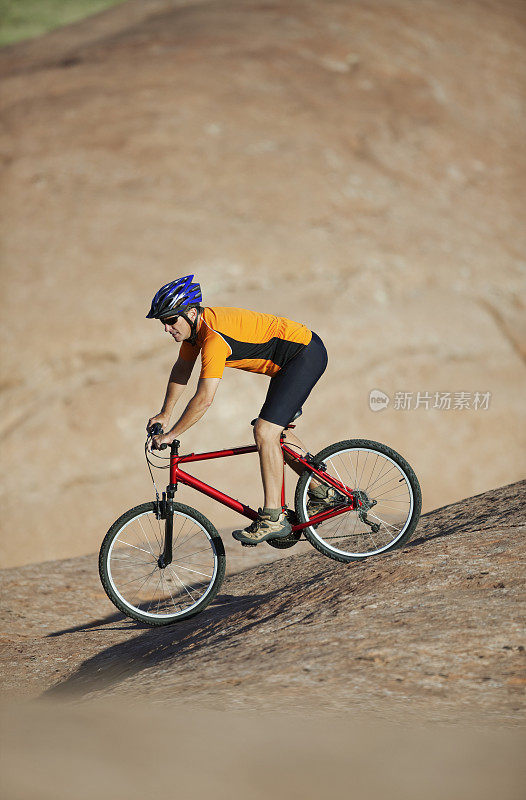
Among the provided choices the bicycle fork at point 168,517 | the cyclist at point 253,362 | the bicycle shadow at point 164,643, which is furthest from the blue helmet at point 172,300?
the bicycle shadow at point 164,643

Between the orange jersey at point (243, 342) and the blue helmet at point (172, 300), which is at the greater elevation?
the blue helmet at point (172, 300)

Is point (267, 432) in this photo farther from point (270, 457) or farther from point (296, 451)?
point (296, 451)

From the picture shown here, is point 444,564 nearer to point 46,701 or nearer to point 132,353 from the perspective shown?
point 46,701

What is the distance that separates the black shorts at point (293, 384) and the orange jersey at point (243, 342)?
0.24 feet

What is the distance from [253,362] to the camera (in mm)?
5750

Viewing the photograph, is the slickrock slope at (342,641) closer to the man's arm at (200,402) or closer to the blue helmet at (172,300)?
the man's arm at (200,402)

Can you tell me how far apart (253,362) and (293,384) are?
14.4 inches

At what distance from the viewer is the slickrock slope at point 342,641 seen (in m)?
3.84

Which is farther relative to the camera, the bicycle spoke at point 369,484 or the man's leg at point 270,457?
the bicycle spoke at point 369,484

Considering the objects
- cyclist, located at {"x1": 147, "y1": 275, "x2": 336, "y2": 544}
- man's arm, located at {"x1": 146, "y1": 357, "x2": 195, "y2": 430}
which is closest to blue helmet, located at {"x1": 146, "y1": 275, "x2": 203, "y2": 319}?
cyclist, located at {"x1": 147, "y1": 275, "x2": 336, "y2": 544}

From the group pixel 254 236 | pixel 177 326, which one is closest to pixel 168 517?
pixel 177 326

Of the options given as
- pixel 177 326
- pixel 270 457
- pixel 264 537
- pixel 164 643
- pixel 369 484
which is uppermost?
pixel 177 326

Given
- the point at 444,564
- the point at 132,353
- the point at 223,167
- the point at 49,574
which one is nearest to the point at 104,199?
the point at 223,167

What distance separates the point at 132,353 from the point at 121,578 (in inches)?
261
